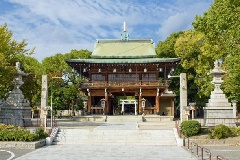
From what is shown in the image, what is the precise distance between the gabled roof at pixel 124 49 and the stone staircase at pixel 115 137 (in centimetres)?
2661

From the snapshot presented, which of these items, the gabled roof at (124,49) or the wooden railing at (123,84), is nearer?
the wooden railing at (123,84)

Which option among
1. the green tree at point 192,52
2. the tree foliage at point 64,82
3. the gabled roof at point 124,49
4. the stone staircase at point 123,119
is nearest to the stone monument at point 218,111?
the stone staircase at point 123,119

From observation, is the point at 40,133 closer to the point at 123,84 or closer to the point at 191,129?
the point at 191,129

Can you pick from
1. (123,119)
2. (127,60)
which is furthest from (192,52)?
(123,119)

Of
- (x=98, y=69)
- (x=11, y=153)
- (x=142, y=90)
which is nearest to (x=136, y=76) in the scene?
(x=142, y=90)

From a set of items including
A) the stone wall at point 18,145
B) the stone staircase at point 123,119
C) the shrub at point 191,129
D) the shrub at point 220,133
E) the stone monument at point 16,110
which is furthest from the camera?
the stone staircase at point 123,119

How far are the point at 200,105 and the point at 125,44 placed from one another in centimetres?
1639

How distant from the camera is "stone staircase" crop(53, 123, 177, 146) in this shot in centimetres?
2317

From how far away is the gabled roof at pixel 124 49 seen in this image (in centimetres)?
5125

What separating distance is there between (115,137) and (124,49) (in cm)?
3080

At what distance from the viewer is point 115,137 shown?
24.1m

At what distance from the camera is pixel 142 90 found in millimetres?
46938

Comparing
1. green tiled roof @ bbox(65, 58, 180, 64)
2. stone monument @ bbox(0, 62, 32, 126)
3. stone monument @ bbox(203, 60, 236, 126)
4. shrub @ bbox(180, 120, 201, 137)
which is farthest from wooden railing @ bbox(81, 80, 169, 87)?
shrub @ bbox(180, 120, 201, 137)

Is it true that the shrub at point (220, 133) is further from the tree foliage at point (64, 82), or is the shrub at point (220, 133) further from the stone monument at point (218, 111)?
the tree foliage at point (64, 82)
